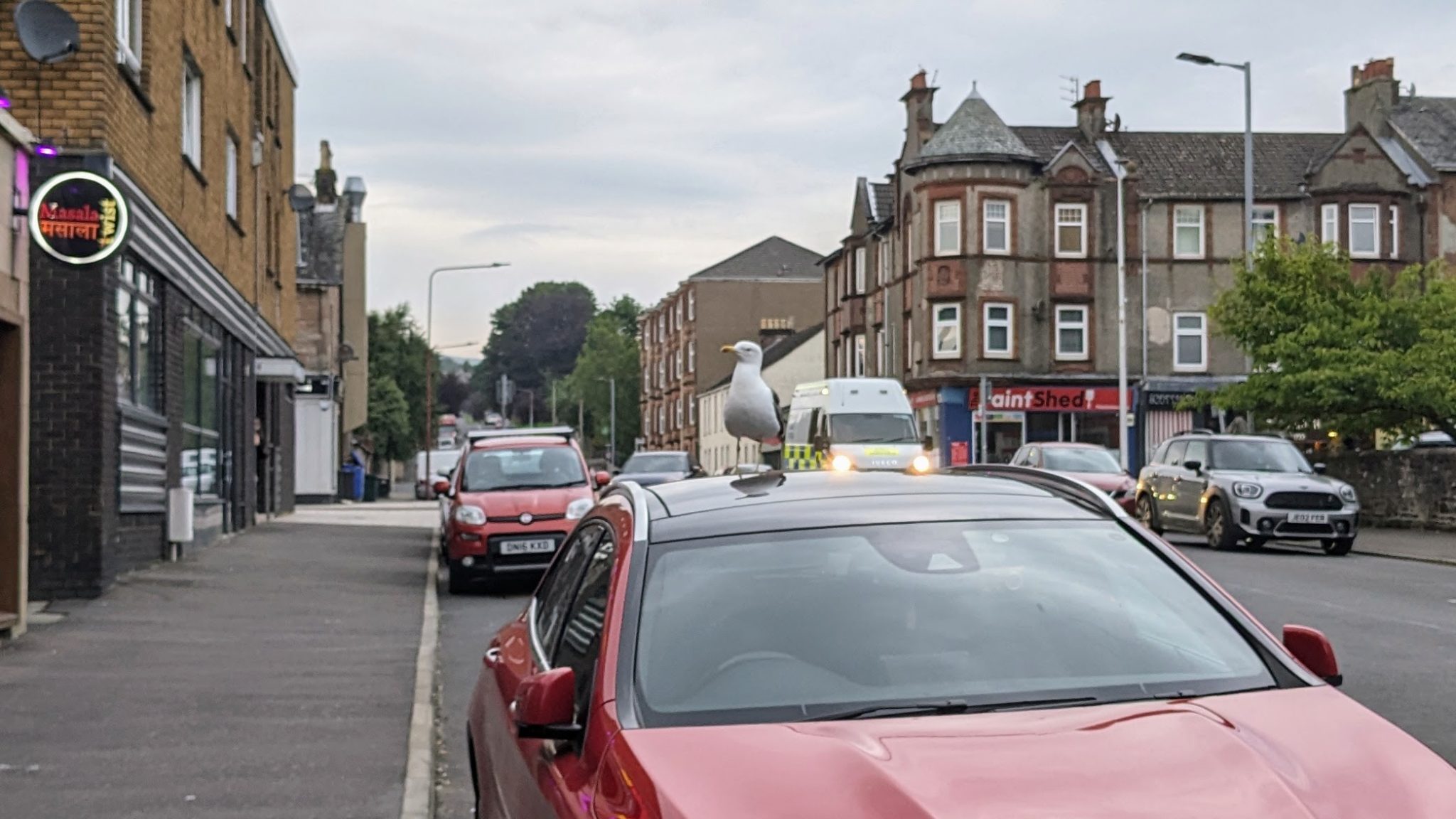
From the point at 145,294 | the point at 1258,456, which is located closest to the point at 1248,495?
the point at 1258,456

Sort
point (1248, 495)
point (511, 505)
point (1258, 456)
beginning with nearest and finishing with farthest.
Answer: point (511, 505) → point (1248, 495) → point (1258, 456)

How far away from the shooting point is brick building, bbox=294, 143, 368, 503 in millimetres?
51188

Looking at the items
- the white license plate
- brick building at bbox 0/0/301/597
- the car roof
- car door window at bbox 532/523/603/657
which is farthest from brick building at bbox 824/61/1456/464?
the car roof

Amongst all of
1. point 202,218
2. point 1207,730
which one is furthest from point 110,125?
point 1207,730

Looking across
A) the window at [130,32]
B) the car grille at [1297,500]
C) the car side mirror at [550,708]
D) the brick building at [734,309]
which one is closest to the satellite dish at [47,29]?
the window at [130,32]

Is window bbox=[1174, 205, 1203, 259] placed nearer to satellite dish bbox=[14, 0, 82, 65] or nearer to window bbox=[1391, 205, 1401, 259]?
window bbox=[1391, 205, 1401, 259]

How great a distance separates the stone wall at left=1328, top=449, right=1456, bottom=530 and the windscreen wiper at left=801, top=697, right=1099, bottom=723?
26826 mm

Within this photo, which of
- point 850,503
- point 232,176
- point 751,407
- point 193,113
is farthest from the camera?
point 232,176

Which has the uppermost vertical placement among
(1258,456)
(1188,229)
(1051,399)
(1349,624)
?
(1188,229)

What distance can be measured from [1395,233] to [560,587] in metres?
53.2

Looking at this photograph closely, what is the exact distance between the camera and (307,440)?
51219 millimetres

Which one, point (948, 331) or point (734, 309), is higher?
point (734, 309)

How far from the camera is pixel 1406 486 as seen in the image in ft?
97.6

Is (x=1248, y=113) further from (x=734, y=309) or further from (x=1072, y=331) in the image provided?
(x=734, y=309)
